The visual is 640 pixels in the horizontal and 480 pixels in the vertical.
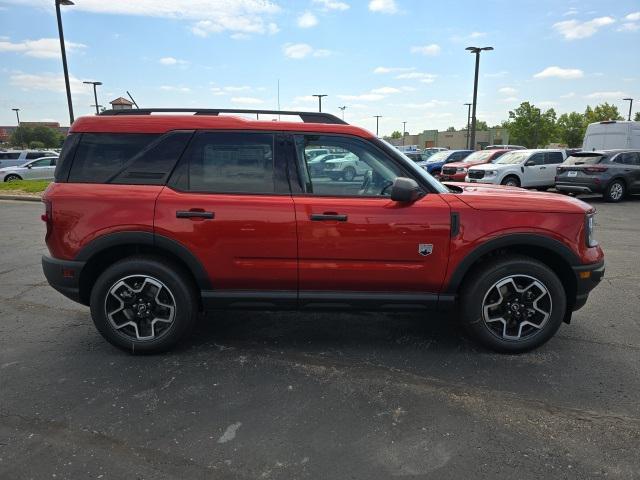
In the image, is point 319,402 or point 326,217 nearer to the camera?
point 319,402

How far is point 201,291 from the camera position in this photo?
3.69 meters

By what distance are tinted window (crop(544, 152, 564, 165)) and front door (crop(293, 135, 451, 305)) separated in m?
15.1

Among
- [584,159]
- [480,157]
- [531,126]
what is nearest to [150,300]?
[584,159]

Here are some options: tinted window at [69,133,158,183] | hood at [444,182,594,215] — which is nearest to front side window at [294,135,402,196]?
hood at [444,182,594,215]

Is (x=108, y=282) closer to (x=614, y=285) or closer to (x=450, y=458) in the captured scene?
(x=450, y=458)

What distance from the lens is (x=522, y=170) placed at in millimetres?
15852

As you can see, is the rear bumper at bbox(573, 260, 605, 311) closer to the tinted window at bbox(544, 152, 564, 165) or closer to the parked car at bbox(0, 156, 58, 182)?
the tinted window at bbox(544, 152, 564, 165)

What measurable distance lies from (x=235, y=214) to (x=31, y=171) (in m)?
22.3

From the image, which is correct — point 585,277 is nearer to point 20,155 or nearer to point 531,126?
point 20,155

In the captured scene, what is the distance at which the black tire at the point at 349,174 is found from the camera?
3609mm

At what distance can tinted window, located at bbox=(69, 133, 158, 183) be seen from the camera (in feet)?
11.9

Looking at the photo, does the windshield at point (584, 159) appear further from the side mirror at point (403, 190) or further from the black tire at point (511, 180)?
the side mirror at point (403, 190)

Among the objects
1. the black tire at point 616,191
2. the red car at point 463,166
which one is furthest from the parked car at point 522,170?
the black tire at point 616,191

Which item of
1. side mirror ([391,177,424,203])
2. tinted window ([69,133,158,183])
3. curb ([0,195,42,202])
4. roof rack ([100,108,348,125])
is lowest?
curb ([0,195,42,202])
